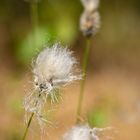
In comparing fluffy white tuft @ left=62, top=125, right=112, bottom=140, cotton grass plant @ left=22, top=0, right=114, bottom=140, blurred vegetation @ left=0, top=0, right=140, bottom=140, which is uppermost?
blurred vegetation @ left=0, top=0, right=140, bottom=140

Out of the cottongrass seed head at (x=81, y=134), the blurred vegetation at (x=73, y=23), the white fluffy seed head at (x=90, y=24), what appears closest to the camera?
the cottongrass seed head at (x=81, y=134)

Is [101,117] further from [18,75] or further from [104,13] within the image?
[104,13]

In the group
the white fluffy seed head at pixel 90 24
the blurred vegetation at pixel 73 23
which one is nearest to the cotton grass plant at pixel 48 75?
the white fluffy seed head at pixel 90 24

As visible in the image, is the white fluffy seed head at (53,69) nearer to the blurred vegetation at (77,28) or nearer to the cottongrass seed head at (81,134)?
the cottongrass seed head at (81,134)

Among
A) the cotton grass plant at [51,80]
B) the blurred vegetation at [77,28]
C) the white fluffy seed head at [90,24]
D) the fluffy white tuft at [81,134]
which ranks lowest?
the fluffy white tuft at [81,134]

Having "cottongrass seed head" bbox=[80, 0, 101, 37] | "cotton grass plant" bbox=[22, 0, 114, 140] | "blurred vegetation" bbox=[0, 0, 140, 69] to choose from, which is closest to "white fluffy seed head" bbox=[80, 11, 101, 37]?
"cottongrass seed head" bbox=[80, 0, 101, 37]

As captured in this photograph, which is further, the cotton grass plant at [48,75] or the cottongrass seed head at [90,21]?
the cottongrass seed head at [90,21]

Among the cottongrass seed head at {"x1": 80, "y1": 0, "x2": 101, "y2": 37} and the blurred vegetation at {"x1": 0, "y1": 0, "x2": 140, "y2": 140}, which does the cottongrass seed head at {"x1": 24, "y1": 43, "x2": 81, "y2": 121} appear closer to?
the cottongrass seed head at {"x1": 80, "y1": 0, "x2": 101, "y2": 37}

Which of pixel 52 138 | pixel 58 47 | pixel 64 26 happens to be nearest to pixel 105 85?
pixel 64 26
